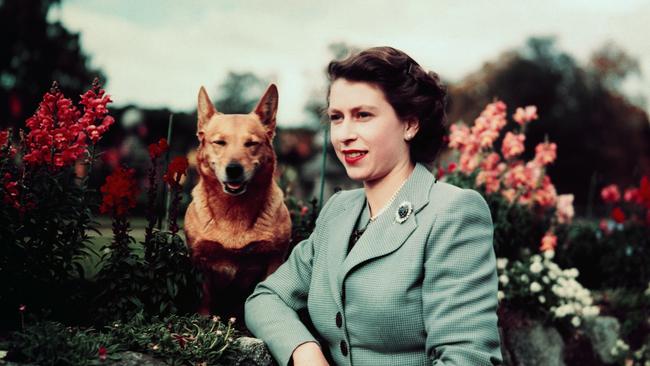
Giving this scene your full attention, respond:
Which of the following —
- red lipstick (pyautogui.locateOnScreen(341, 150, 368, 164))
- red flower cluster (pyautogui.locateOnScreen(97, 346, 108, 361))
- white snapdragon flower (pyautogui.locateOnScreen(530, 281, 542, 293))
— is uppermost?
red lipstick (pyautogui.locateOnScreen(341, 150, 368, 164))

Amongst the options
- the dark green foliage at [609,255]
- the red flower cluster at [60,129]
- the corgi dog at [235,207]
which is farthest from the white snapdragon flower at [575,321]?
the red flower cluster at [60,129]

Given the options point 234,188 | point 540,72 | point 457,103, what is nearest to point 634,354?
point 234,188

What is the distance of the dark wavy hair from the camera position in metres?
2.87

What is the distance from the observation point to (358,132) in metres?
2.87

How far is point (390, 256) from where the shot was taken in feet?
9.11

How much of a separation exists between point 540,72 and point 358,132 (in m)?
41.9

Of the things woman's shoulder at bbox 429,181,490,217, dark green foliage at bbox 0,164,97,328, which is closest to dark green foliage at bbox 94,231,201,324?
dark green foliage at bbox 0,164,97,328

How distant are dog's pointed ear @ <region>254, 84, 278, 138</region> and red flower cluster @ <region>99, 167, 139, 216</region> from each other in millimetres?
701

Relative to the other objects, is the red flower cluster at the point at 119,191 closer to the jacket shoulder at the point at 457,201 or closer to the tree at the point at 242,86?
the jacket shoulder at the point at 457,201

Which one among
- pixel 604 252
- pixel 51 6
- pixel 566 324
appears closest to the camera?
pixel 566 324

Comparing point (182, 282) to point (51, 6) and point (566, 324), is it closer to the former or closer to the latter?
point (566, 324)

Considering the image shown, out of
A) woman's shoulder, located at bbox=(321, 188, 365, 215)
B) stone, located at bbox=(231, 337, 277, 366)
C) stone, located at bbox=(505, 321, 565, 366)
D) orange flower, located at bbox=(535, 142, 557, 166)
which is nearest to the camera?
stone, located at bbox=(231, 337, 277, 366)

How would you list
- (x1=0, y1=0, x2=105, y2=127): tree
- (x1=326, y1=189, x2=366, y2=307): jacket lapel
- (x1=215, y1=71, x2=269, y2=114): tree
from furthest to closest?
(x1=215, y1=71, x2=269, y2=114): tree, (x1=0, y1=0, x2=105, y2=127): tree, (x1=326, y1=189, x2=366, y2=307): jacket lapel

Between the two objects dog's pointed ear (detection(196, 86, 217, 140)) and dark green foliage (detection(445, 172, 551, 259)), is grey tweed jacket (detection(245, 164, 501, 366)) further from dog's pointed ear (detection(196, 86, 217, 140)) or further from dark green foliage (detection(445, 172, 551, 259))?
dark green foliage (detection(445, 172, 551, 259))
